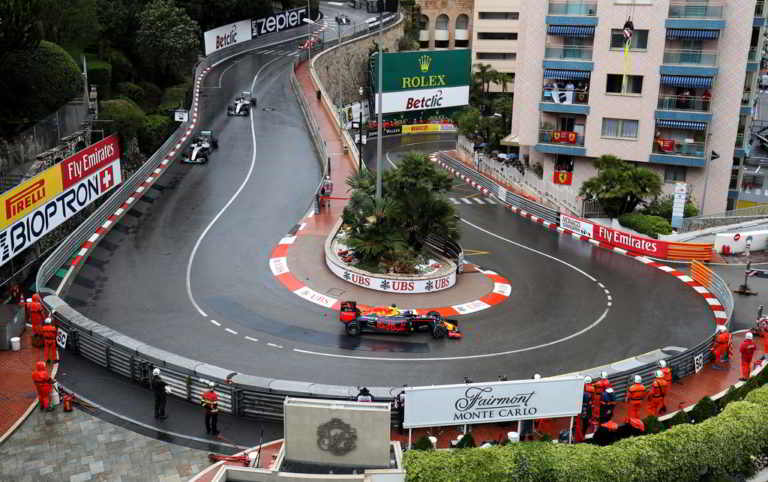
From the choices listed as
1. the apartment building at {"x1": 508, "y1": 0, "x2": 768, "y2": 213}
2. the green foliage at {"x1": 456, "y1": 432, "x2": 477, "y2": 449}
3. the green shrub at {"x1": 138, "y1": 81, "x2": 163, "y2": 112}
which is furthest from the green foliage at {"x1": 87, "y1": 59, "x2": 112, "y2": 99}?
the green foliage at {"x1": 456, "y1": 432, "x2": 477, "y2": 449}

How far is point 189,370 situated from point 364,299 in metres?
11.4

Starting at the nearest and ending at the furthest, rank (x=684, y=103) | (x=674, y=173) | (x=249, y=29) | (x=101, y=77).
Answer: (x=684, y=103) < (x=674, y=173) < (x=101, y=77) < (x=249, y=29)

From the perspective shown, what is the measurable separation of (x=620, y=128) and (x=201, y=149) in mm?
27881

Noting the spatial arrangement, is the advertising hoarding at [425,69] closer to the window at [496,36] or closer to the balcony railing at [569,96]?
the window at [496,36]

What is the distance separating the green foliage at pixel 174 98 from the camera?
66.6 m

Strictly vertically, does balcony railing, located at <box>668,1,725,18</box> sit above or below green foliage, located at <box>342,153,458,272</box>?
above

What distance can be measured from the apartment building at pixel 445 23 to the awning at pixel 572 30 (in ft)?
212

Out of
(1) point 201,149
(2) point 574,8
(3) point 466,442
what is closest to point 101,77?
(1) point 201,149

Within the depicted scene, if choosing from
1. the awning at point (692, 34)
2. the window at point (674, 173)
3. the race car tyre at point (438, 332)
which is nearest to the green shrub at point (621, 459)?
the race car tyre at point (438, 332)

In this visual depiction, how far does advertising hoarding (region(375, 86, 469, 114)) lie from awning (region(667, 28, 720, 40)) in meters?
33.7

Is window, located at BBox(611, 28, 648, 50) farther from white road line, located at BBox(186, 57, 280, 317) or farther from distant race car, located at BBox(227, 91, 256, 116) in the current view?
distant race car, located at BBox(227, 91, 256, 116)

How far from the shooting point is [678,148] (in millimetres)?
53125

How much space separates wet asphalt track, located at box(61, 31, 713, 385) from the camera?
96.9 ft

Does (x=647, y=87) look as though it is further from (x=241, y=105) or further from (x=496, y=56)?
(x=496, y=56)
